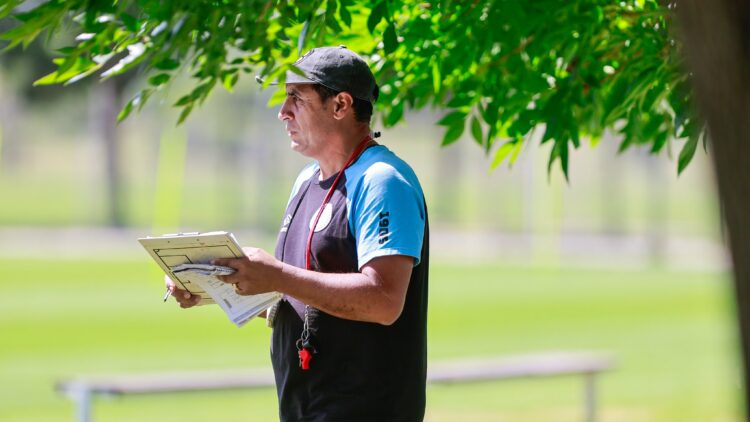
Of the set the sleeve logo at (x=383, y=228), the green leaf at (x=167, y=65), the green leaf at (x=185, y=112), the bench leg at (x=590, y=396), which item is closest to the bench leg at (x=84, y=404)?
the green leaf at (x=185, y=112)

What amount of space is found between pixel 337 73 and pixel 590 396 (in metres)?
6.79

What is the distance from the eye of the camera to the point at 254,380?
343 inches

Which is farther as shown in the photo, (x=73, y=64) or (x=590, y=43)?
(x=590, y=43)

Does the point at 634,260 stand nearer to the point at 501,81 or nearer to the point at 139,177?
the point at 139,177

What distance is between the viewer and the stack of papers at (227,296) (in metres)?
3.63

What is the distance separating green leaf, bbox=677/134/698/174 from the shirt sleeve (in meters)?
1.33

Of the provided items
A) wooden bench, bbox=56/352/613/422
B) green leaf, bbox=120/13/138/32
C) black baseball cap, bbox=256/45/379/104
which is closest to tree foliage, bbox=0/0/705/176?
green leaf, bbox=120/13/138/32

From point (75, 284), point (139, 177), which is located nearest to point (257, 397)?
point (75, 284)

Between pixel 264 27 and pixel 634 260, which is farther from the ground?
pixel 264 27

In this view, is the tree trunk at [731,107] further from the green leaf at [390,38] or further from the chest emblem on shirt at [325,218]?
the green leaf at [390,38]

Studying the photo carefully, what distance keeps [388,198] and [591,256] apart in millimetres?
38675

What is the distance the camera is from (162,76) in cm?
458

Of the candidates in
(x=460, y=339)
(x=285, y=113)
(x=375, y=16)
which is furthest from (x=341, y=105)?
(x=460, y=339)

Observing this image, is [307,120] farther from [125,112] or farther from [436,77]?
[436,77]
